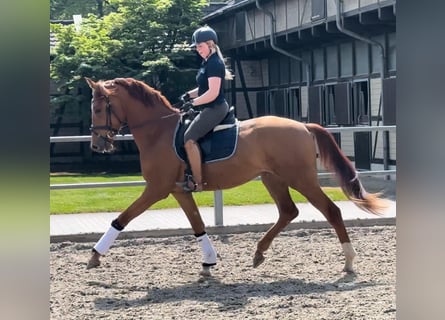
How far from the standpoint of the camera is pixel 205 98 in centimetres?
674

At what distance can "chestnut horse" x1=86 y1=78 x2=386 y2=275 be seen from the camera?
23.1 feet

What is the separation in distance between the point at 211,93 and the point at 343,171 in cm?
159

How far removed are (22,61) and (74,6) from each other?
5113 cm

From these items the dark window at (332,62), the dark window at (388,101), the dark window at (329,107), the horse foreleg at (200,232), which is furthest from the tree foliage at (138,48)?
the horse foreleg at (200,232)

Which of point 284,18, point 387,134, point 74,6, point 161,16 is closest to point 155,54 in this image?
point 161,16

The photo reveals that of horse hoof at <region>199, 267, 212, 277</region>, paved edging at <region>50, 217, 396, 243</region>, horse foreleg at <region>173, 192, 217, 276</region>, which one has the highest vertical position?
horse foreleg at <region>173, 192, 217, 276</region>

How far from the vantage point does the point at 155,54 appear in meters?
24.2

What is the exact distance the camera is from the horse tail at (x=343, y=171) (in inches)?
290

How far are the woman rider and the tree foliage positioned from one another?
1639 centimetres

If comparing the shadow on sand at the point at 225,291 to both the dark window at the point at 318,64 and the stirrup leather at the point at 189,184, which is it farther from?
the dark window at the point at 318,64

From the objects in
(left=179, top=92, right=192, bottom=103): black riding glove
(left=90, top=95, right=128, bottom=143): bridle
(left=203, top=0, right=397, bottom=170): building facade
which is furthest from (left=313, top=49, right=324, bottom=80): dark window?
(left=90, top=95, right=128, bottom=143): bridle

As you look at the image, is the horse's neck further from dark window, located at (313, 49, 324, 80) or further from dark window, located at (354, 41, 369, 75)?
dark window, located at (313, 49, 324, 80)

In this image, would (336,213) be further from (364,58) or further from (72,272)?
(364,58)

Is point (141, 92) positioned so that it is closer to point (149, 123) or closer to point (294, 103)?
point (149, 123)
